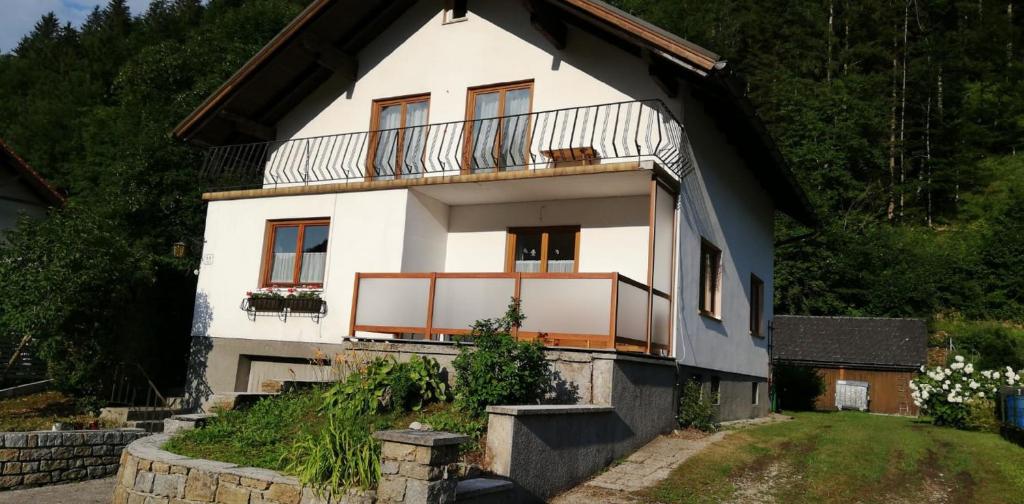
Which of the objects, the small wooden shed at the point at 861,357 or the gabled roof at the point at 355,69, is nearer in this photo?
the gabled roof at the point at 355,69

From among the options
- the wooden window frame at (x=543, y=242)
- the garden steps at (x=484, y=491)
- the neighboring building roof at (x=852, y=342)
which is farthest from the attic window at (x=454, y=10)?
the neighboring building roof at (x=852, y=342)

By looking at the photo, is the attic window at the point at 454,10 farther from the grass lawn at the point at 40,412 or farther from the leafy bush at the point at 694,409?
the grass lawn at the point at 40,412

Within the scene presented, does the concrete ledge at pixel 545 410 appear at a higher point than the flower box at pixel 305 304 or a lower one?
lower

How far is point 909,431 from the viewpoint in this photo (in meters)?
14.0

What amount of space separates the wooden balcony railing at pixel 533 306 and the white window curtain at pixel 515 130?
2.84 m

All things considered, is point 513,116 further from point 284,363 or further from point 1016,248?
point 1016,248

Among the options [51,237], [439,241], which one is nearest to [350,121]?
[439,241]

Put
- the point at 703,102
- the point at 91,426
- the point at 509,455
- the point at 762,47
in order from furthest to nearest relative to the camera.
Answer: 1. the point at 762,47
2. the point at 703,102
3. the point at 91,426
4. the point at 509,455

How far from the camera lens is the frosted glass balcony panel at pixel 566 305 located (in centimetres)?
973

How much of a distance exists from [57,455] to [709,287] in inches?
409

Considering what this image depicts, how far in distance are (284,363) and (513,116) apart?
5987mm

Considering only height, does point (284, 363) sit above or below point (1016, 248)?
below

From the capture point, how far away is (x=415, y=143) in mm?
13781

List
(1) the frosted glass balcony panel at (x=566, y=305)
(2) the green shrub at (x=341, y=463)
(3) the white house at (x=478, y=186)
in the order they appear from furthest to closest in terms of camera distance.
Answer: (3) the white house at (x=478, y=186), (1) the frosted glass balcony panel at (x=566, y=305), (2) the green shrub at (x=341, y=463)
